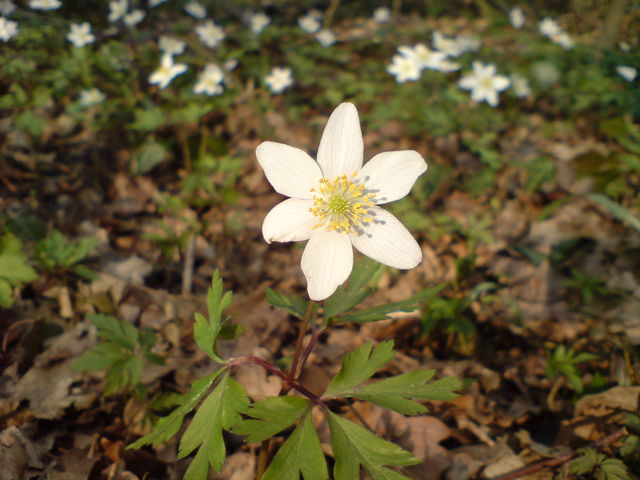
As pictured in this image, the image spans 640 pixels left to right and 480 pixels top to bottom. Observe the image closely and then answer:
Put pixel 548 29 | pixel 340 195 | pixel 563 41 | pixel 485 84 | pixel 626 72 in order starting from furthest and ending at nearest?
pixel 548 29 < pixel 563 41 < pixel 485 84 < pixel 626 72 < pixel 340 195

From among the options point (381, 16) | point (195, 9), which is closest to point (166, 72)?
point (195, 9)

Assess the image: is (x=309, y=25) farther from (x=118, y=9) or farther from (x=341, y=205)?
(x=341, y=205)

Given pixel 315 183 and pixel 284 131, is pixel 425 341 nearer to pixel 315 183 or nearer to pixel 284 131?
pixel 315 183

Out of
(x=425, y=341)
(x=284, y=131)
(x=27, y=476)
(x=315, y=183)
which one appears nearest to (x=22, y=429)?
(x=27, y=476)

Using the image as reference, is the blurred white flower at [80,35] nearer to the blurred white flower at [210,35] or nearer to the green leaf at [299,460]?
the blurred white flower at [210,35]

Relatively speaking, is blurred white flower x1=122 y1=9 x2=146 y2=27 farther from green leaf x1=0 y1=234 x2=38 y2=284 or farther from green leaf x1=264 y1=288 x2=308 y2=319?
green leaf x1=264 y1=288 x2=308 y2=319

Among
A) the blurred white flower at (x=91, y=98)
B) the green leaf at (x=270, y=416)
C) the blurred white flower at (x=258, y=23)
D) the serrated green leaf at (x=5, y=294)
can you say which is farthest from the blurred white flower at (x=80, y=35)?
the green leaf at (x=270, y=416)
